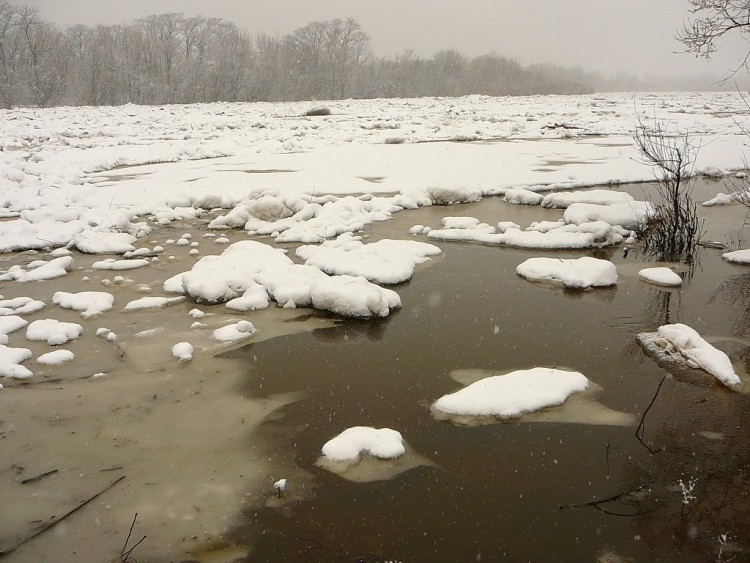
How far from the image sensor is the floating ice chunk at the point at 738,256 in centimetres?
621

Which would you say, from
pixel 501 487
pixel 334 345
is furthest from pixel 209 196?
pixel 501 487

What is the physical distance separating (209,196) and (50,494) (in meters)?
7.34

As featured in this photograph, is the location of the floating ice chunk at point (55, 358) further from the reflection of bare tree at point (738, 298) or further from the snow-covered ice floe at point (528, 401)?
the reflection of bare tree at point (738, 298)

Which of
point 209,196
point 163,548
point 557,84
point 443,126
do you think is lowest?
point 163,548

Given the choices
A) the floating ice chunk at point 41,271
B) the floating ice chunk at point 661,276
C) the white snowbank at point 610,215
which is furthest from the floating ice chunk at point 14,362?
the white snowbank at point 610,215

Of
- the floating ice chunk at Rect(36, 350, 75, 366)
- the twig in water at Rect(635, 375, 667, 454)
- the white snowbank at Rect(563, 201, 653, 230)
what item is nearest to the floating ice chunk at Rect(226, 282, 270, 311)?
the floating ice chunk at Rect(36, 350, 75, 366)

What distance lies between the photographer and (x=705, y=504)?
2.48 m

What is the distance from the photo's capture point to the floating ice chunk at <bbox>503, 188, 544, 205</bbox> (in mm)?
9164

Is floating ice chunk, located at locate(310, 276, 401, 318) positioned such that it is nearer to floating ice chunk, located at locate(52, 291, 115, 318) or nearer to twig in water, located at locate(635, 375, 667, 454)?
floating ice chunk, located at locate(52, 291, 115, 318)

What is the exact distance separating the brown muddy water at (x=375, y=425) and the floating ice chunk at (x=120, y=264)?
50.2 inches

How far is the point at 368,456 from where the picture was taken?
2.89 metres

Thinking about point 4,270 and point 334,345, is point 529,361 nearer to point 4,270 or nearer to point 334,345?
point 334,345

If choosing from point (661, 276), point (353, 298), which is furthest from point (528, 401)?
point (661, 276)

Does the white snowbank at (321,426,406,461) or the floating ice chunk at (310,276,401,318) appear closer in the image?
the white snowbank at (321,426,406,461)
